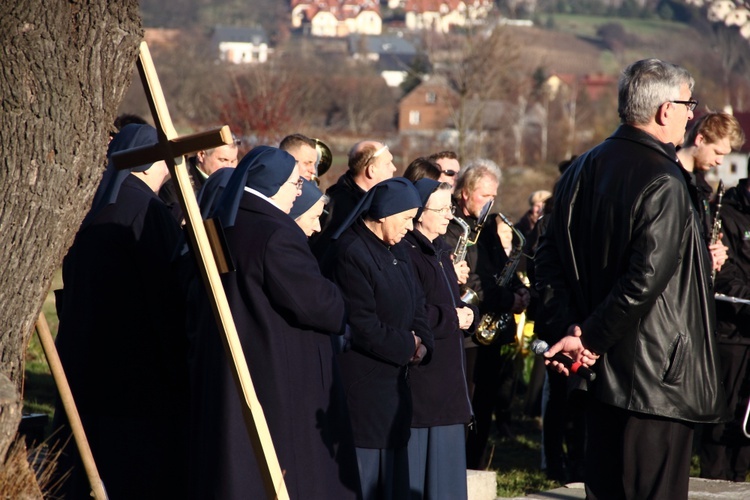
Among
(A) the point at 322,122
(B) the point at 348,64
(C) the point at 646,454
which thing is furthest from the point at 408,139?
(C) the point at 646,454

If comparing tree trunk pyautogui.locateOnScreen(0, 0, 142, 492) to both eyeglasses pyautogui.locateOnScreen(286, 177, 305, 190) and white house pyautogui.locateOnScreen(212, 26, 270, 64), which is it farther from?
white house pyautogui.locateOnScreen(212, 26, 270, 64)

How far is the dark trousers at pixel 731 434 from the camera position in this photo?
284 inches

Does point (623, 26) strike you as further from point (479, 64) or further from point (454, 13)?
point (479, 64)

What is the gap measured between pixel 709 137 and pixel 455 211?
1.61m

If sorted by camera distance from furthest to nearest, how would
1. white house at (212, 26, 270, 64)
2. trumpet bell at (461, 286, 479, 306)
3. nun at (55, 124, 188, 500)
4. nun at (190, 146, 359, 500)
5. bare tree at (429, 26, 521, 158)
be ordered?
white house at (212, 26, 270, 64) < bare tree at (429, 26, 521, 158) < trumpet bell at (461, 286, 479, 306) < nun at (55, 124, 188, 500) < nun at (190, 146, 359, 500)

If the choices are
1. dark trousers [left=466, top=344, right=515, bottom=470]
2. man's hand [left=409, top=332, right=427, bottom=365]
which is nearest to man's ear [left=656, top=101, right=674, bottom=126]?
man's hand [left=409, top=332, right=427, bottom=365]

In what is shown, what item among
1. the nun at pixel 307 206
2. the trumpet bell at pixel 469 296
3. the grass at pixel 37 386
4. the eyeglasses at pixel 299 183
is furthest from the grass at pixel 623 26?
the eyeglasses at pixel 299 183

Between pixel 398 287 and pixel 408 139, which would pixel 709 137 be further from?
pixel 408 139

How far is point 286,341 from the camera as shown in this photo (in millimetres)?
4309

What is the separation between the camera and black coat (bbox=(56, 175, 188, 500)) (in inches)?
186

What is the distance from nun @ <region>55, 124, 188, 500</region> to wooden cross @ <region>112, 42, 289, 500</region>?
1051 mm

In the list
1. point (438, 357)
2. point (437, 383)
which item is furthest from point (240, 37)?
point (437, 383)

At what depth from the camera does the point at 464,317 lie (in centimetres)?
604

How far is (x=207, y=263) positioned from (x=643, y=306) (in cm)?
167
